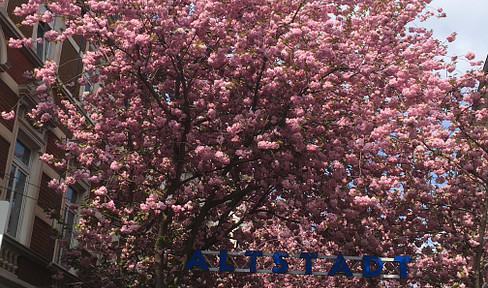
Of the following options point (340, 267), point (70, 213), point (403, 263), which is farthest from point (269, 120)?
point (70, 213)

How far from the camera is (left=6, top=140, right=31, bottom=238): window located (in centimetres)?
1555

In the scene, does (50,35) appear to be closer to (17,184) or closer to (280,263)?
(17,184)

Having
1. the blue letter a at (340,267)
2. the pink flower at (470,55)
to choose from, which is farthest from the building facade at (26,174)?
the pink flower at (470,55)

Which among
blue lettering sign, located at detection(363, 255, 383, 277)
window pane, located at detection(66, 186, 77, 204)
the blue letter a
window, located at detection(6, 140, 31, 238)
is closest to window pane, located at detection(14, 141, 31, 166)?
window, located at detection(6, 140, 31, 238)

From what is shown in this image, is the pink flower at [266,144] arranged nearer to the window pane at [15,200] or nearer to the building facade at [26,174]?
the building facade at [26,174]

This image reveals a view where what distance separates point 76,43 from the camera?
2083cm

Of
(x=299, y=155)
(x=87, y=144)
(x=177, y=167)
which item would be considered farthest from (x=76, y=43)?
(x=299, y=155)

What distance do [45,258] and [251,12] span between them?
8805 mm

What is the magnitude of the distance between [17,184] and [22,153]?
0.95m

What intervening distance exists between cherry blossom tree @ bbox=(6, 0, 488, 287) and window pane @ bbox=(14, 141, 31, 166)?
1670 mm

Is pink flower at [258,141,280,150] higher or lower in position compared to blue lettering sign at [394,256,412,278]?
higher

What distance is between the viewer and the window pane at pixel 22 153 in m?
16.1

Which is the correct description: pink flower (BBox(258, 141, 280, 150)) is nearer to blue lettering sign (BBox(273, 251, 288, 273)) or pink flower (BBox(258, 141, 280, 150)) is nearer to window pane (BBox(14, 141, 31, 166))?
blue lettering sign (BBox(273, 251, 288, 273))

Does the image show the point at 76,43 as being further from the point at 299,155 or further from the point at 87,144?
the point at 299,155
